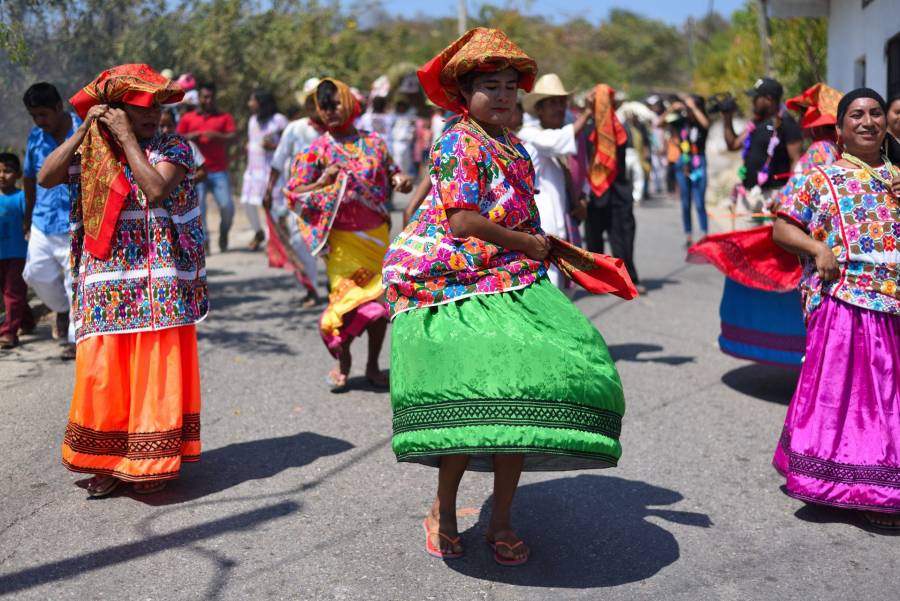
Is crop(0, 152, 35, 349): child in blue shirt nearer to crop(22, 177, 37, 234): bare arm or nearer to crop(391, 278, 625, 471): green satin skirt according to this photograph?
crop(22, 177, 37, 234): bare arm

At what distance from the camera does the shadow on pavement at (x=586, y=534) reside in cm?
437

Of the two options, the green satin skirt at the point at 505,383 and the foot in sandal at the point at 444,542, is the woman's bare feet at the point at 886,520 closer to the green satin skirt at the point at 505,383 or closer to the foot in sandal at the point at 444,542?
the green satin skirt at the point at 505,383

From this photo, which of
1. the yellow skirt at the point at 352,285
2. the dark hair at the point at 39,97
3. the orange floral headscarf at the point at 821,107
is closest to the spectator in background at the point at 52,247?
the dark hair at the point at 39,97

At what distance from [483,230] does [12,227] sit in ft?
Result: 17.8

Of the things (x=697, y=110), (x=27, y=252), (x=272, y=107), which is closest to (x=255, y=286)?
(x=272, y=107)

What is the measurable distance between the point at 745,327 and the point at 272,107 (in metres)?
7.42

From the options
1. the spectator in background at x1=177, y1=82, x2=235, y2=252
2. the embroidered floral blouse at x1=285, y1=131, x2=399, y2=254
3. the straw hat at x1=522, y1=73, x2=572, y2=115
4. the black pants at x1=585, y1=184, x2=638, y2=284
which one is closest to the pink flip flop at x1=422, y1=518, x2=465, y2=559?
the embroidered floral blouse at x1=285, y1=131, x2=399, y2=254

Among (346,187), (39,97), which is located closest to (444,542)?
(346,187)

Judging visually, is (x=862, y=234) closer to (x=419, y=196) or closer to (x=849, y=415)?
(x=849, y=415)

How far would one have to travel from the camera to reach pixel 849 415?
5.04m

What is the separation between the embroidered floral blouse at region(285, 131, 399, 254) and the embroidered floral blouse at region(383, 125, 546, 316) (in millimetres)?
3001

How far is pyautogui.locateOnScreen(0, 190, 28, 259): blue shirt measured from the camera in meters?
8.42

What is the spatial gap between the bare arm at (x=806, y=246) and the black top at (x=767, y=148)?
3550 millimetres

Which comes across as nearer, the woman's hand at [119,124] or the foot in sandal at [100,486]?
the woman's hand at [119,124]
